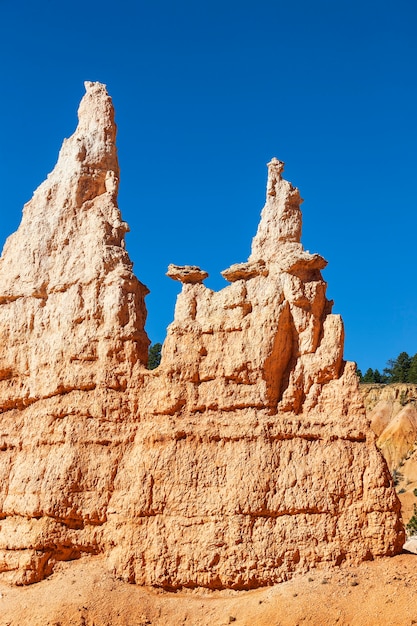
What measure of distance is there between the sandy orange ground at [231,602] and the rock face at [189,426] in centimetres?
52

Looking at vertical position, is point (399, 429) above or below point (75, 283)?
below

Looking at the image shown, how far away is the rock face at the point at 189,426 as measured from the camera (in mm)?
24344

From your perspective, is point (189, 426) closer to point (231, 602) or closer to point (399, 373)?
point (231, 602)

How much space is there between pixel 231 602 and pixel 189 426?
569 cm

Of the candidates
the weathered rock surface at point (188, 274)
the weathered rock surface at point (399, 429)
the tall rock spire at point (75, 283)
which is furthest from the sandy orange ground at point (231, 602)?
the weathered rock surface at point (399, 429)

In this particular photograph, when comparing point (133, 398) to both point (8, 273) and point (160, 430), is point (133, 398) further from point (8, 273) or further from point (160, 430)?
point (8, 273)

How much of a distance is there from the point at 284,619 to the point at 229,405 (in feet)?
23.0

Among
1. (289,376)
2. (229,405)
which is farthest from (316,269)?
(229,405)

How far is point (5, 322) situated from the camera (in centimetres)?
3083

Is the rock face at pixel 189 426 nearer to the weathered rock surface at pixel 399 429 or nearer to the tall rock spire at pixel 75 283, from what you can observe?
the tall rock spire at pixel 75 283

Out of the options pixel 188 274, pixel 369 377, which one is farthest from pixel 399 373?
pixel 188 274

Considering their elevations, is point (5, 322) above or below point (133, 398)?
above

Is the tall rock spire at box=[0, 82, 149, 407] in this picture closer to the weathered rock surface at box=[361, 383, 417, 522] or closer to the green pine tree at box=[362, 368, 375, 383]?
the weathered rock surface at box=[361, 383, 417, 522]

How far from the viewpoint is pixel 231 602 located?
77.5 ft
